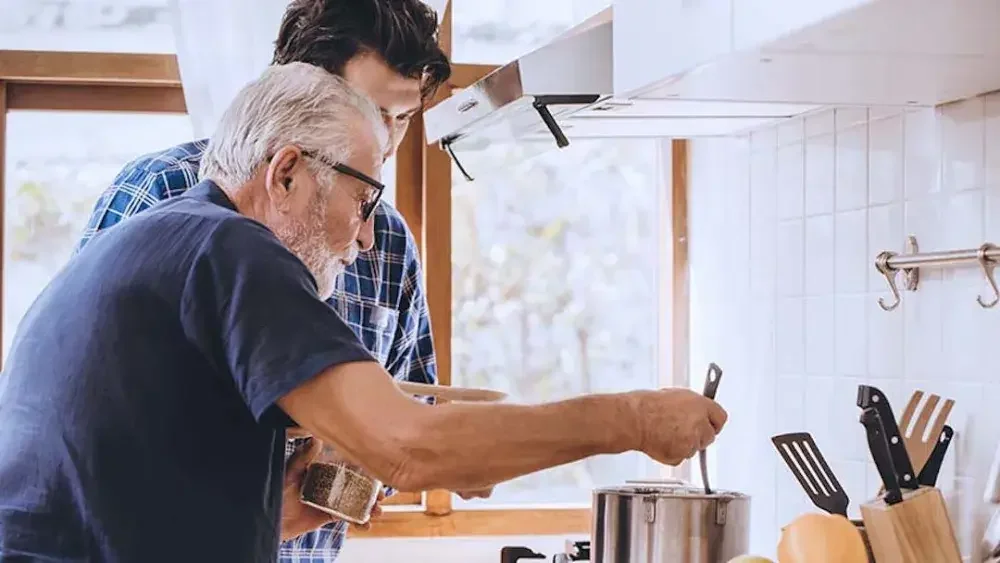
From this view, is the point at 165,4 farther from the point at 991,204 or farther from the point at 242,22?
the point at 991,204

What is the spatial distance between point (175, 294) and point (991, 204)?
1.02 metres

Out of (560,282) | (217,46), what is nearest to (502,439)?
(217,46)

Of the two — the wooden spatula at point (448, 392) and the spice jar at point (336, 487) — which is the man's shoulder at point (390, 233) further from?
the spice jar at point (336, 487)

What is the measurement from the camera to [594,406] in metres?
1.27

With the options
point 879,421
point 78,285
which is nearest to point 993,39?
point 879,421

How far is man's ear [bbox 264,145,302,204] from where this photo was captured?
4.51 feet

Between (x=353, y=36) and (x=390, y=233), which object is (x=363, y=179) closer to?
(x=353, y=36)

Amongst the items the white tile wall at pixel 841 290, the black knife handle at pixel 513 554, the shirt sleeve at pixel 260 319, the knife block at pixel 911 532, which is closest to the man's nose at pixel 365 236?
the shirt sleeve at pixel 260 319

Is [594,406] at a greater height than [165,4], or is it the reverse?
[165,4]

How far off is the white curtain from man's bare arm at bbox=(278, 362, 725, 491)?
5.00 feet

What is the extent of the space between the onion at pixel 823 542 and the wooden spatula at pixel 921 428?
0.46 ft

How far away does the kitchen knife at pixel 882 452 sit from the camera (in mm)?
1609

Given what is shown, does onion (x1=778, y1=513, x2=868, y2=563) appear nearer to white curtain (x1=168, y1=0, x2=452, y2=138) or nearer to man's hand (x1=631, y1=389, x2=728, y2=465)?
man's hand (x1=631, y1=389, x2=728, y2=465)

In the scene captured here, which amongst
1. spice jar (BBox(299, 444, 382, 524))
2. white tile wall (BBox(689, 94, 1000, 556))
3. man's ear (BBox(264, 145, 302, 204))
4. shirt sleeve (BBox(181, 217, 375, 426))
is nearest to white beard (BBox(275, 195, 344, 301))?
man's ear (BBox(264, 145, 302, 204))
